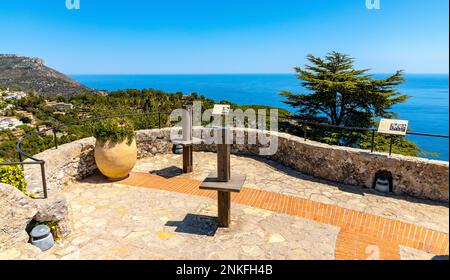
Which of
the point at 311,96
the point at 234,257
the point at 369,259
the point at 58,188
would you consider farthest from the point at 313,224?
the point at 311,96

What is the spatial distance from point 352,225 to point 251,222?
1.66m

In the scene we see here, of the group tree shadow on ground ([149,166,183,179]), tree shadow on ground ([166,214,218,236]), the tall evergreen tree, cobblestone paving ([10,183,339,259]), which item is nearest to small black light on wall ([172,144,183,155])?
tree shadow on ground ([149,166,183,179])

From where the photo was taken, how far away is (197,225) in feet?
15.2

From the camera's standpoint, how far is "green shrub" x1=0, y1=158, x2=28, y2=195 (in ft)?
14.1

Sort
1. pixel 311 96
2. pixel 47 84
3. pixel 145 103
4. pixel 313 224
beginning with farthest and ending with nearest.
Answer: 1. pixel 47 84
2. pixel 145 103
3. pixel 311 96
4. pixel 313 224

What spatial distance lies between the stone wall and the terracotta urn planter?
0.60 m

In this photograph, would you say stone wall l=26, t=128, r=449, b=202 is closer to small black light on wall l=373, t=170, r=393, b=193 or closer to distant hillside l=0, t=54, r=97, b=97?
small black light on wall l=373, t=170, r=393, b=193

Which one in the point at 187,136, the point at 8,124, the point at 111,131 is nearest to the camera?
the point at 111,131

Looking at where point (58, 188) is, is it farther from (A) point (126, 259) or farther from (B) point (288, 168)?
(B) point (288, 168)

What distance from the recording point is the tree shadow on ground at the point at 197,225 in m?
4.45

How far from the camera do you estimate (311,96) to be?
16.7 meters

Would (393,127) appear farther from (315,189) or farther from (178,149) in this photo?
(178,149)

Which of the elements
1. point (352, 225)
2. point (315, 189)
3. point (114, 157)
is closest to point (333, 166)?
point (315, 189)
